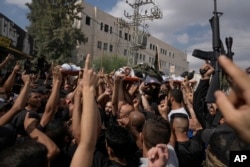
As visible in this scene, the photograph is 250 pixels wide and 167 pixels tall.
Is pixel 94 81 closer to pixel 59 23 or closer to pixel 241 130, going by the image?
pixel 241 130

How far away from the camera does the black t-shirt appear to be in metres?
3.14

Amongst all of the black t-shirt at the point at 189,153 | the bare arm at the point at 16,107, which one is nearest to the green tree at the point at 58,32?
the bare arm at the point at 16,107

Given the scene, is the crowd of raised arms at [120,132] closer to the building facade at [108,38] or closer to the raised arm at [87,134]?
the raised arm at [87,134]

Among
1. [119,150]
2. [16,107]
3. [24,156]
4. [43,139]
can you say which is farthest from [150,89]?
[24,156]

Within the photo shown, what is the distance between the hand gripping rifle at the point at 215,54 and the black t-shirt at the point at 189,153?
645mm

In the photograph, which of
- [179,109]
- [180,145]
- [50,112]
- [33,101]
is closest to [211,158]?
[180,145]

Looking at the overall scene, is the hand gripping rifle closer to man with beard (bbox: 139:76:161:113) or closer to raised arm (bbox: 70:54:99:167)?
raised arm (bbox: 70:54:99:167)

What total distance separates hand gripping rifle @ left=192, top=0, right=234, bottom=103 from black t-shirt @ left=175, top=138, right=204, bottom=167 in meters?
0.65

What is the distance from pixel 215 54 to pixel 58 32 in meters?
27.0

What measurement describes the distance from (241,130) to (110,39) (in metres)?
44.1

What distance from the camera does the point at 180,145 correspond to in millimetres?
3205

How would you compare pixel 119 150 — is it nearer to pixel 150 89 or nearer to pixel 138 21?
pixel 150 89

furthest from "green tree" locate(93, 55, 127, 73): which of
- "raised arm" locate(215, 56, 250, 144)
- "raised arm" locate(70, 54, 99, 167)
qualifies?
"raised arm" locate(215, 56, 250, 144)

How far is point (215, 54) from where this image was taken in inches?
130
